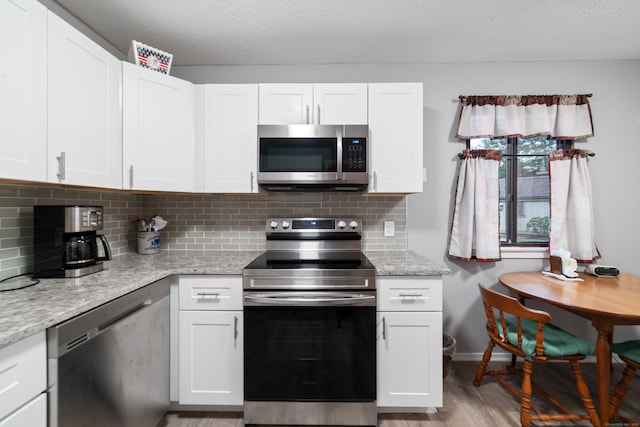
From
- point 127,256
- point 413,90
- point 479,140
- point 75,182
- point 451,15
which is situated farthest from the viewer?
point 479,140

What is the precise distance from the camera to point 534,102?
7.30 ft

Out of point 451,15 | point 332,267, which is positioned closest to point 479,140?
point 451,15

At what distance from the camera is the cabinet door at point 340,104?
1.94 m

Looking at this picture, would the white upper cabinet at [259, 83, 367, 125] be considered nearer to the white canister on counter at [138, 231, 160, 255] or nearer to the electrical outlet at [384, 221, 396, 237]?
the electrical outlet at [384, 221, 396, 237]

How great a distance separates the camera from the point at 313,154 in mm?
1871

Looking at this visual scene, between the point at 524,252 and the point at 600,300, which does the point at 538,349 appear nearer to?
the point at 600,300

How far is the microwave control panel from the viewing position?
1.85 m

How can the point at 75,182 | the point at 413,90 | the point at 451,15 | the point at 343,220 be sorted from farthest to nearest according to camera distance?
the point at 343,220, the point at 413,90, the point at 451,15, the point at 75,182

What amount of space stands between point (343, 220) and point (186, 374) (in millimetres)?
1460

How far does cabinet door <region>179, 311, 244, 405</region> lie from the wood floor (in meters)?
0.18

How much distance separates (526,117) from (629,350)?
1.72 meters

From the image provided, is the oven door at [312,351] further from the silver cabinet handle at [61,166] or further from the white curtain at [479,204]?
the white curtain at [479,204]

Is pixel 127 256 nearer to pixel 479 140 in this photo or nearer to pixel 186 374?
pixel 186 374

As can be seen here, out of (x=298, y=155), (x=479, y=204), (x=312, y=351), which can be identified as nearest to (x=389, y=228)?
(x=479, y=204)
